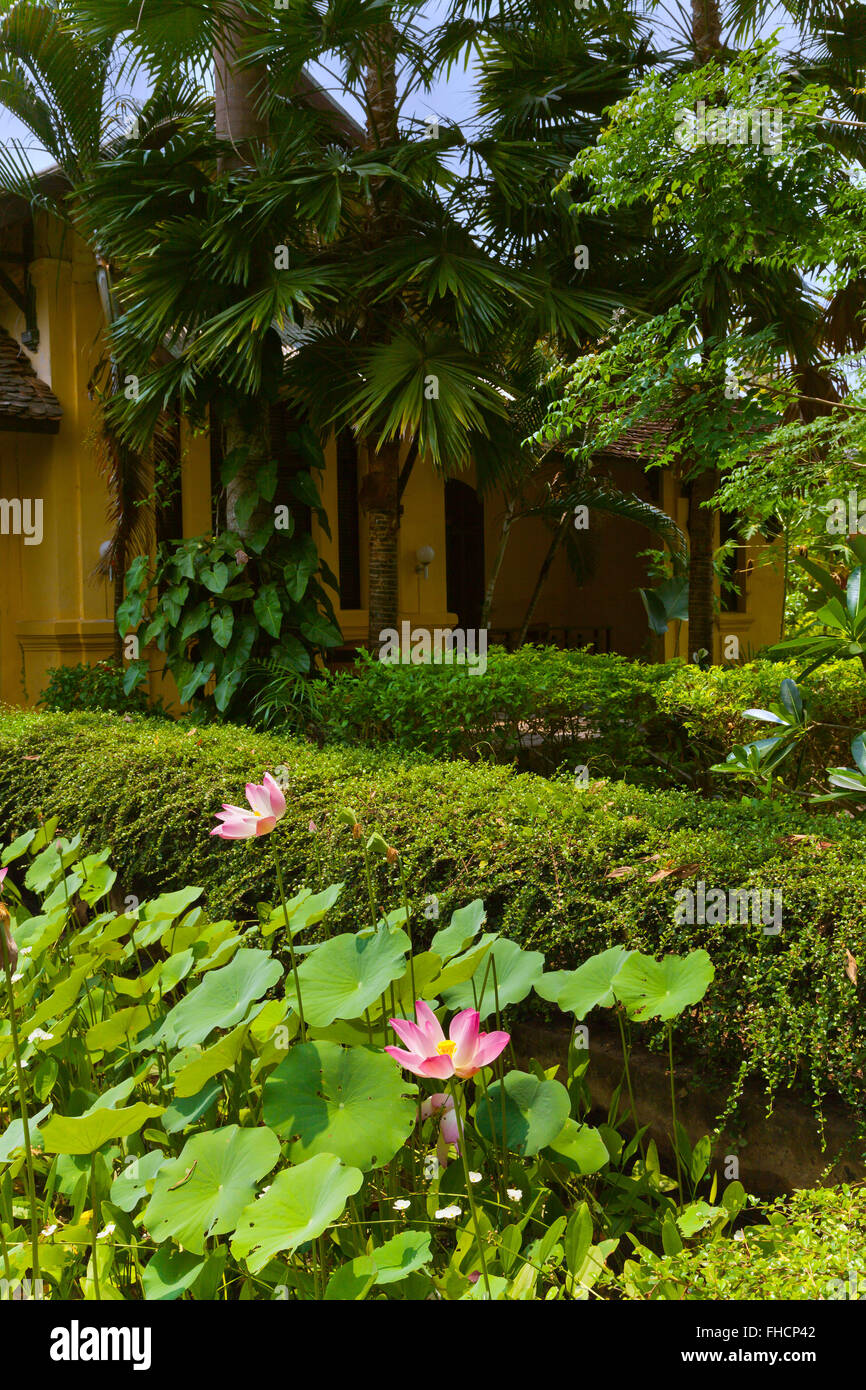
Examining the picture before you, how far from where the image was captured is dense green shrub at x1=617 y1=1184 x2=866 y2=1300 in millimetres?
1582

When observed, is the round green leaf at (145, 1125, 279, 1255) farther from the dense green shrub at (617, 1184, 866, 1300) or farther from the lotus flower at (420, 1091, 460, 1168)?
the dense green shrub at (617, 1184, 866, 1300)

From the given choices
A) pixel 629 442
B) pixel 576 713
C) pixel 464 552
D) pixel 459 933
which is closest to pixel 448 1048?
pixel 459 933

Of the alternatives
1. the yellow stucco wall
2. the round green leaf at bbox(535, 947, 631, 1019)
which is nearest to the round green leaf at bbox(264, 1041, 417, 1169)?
the round green leaf at bbox(535, 947, 631, 1019)

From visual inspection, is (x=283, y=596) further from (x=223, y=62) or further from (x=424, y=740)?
(x=223, y=62)

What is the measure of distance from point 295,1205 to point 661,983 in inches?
36.0

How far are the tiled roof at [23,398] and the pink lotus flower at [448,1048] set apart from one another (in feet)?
29.0

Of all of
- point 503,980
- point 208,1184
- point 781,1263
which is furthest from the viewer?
Answer: point 503,980

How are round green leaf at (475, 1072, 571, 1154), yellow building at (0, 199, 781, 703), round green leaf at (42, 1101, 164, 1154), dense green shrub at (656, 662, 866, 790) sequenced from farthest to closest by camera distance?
yellow building at (0, 199, 781, 703), dense green shrub at (656, 662, 866, 790), round green leaf at (475, 1072, 571, 1154), round green leaf at (42, 1101, 164, 1154)

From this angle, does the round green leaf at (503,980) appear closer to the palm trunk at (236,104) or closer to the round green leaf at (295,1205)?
the round green leaf at (295,1205)

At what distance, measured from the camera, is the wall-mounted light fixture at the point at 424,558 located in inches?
454

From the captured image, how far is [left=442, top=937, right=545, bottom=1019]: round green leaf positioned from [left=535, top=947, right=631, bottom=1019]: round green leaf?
1.5 inches

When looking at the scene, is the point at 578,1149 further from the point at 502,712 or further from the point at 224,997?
the point at 502,712

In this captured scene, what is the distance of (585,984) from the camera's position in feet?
7.69
